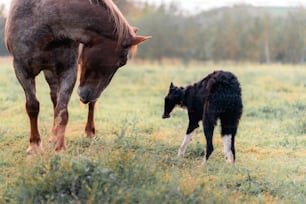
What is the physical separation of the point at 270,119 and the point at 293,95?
296 cm

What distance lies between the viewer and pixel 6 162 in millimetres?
6059

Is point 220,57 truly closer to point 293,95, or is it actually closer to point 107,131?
point 107,131

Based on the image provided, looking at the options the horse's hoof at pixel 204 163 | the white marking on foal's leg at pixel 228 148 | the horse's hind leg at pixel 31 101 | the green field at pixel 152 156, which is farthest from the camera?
the white marking on foal's leg at pixel 228 148

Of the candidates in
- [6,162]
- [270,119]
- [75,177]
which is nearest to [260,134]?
[270,119]

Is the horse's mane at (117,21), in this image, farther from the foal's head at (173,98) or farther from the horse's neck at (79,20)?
the foal's head at (173,98)

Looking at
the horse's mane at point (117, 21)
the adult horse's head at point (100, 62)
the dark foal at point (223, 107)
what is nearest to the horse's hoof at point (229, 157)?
the dark foal at point (223, 107)

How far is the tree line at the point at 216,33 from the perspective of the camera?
1000 cm

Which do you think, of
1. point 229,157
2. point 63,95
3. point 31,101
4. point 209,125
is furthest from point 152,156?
point 31,101

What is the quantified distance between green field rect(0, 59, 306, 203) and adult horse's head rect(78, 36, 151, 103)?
60cm

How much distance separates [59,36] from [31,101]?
0.95 m

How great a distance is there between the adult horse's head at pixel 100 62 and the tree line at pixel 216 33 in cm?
342

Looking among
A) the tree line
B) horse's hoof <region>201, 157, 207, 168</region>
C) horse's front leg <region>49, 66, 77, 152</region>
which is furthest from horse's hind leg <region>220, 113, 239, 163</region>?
the tree line

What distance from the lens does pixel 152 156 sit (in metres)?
5.26

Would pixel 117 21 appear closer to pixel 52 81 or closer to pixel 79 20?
pixel 79 20
